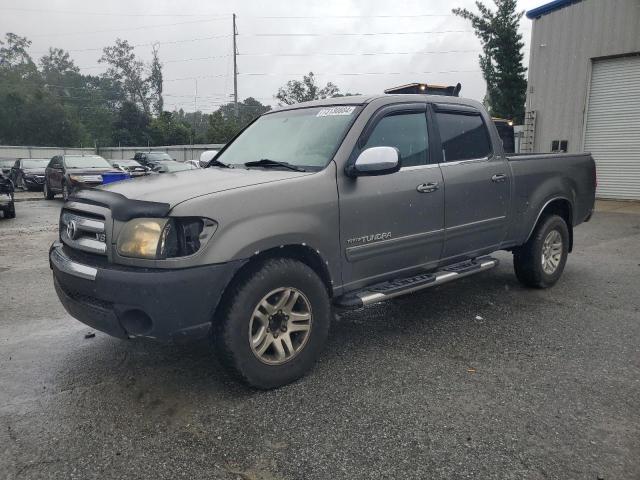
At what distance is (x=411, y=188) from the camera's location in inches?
152

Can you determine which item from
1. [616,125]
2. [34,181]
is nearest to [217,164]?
[616,125]

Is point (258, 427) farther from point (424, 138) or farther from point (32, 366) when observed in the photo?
point (424, 138)

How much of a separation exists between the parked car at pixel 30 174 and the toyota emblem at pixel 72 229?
2047 centimetres

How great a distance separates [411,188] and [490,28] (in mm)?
34989

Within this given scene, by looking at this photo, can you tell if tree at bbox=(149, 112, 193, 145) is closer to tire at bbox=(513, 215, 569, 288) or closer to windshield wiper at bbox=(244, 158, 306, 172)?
tire at bbox=(513, 215, 569, 288)

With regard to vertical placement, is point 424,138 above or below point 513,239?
above

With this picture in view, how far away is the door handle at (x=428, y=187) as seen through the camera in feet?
12.9

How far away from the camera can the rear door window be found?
14.3 ft

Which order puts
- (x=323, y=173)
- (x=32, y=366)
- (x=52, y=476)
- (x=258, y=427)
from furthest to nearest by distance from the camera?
(x=32, y=366)
(x=323, y=173)
(x=258, y=427)
(x=52, y=476)

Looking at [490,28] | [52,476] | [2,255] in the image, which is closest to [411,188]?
[52,476]

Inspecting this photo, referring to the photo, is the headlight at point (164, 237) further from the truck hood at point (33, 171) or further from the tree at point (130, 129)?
the tree at point (130, 129)

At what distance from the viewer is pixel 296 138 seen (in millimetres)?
3969

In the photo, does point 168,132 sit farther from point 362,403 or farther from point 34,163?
point 362,403

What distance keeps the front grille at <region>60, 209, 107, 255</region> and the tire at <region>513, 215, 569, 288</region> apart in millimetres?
4144
